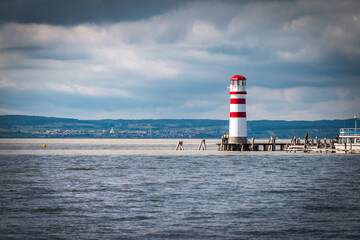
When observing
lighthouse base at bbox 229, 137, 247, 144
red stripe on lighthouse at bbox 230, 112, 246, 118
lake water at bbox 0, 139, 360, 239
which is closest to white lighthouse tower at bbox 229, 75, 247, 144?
red stripe on lighthouse at bbox 230, 112, 246, 118

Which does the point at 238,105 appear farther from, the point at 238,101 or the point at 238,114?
the point at 238,114

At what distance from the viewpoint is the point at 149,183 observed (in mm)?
33188

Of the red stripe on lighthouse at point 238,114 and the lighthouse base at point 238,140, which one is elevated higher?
the red stripe on lighthouse at point 238,114

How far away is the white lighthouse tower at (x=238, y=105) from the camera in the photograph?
62.9 metres

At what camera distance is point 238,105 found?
206 feet

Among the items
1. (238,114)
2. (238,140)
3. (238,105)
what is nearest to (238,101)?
(238,105)

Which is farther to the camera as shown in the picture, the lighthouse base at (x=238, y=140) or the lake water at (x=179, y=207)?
the lighthouse base at (x=238, y=140)

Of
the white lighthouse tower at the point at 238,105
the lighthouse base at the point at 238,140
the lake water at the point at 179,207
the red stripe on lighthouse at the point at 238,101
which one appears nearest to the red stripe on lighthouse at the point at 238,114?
the white lighthouse tower at the point at 238,105

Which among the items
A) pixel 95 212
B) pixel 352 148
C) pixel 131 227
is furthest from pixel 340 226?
pixel 352 148

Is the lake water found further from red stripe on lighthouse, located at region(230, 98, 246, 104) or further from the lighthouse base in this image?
the lighthouse base

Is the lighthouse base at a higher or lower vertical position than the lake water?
higher

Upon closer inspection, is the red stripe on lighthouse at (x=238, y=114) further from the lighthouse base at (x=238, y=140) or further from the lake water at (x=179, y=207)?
the lake water at (x=179, y=207)

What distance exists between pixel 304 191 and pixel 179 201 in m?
8.02

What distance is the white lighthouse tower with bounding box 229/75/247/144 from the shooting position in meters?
62.9
